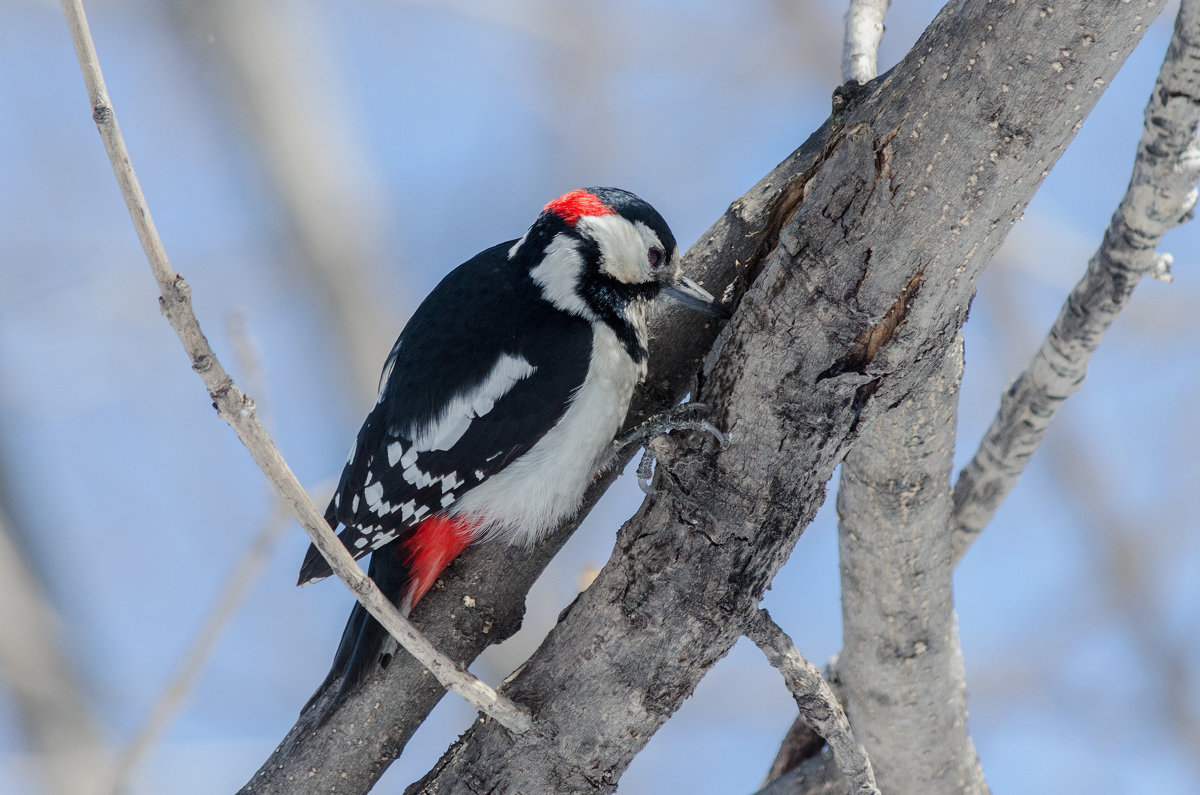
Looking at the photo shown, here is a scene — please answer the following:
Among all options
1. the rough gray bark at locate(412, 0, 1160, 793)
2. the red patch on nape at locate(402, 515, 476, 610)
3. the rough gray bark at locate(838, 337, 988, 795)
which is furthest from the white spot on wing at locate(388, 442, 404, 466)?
the rough gray bark at locate(838, 337, 988, 795)

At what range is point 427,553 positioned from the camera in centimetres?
197

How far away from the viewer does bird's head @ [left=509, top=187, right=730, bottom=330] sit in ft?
6.79

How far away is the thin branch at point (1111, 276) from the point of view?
1775 millimetres

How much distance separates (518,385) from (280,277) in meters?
2.51

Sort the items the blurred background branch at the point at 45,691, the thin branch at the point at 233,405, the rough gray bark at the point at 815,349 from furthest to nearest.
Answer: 1. the blurred background branch at the point at 45,691
2. the rough gray bark at the point at 815,349
3. the thin branch at the point at 233,405

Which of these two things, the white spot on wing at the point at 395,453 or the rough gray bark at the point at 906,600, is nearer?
the rough gray bark at the point at 906,600

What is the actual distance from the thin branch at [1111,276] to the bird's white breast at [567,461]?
0.87m

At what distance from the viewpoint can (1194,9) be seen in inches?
66.1

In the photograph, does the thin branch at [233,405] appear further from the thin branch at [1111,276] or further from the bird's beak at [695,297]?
the thin branch at [1111,276]

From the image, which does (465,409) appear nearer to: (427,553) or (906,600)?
(427,553)

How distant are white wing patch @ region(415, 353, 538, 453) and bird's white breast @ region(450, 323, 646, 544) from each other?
122 millimetres

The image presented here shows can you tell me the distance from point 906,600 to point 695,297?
0.80 metres

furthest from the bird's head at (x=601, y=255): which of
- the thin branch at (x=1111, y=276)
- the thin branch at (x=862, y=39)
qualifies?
the thin branch at (x=1111, y=276)

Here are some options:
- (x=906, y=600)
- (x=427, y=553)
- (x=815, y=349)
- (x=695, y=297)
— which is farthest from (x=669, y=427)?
(x=906, y=600)
